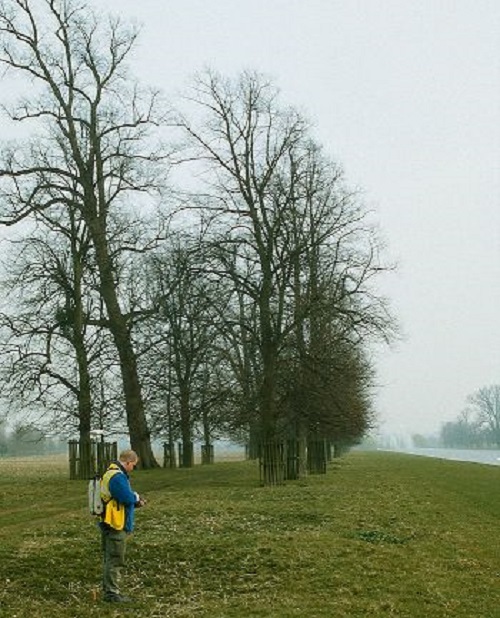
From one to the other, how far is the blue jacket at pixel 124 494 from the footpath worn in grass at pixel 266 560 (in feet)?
3.68

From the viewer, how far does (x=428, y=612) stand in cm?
1020

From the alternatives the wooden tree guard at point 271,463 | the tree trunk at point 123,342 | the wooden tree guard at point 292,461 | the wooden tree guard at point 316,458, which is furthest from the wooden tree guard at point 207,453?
the wooden tree guard at point 271,463

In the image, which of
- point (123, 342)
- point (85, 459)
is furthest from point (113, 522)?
point (123, 342)

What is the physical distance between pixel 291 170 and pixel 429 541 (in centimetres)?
2077

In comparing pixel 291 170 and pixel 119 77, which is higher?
pixel 119 77

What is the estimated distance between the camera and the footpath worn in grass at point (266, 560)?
10.6 meters

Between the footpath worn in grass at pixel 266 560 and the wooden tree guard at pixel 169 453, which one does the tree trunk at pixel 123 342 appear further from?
the footpath worn in grass at pixel 266 560

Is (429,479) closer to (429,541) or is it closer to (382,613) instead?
(429,541)

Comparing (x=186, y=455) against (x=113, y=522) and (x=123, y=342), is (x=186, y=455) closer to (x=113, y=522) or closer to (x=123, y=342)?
(x=123, y=342)

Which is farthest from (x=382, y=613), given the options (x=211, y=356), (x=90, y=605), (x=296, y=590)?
(x=211, y=356)

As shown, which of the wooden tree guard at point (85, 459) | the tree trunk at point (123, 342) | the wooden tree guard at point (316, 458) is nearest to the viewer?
the wooden tree guard at point (85, 459)

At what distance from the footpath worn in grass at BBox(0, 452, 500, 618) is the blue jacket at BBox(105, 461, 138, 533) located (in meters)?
1.12

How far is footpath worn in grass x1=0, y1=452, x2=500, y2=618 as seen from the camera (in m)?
10.6

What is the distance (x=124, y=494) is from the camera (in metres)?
11.2
